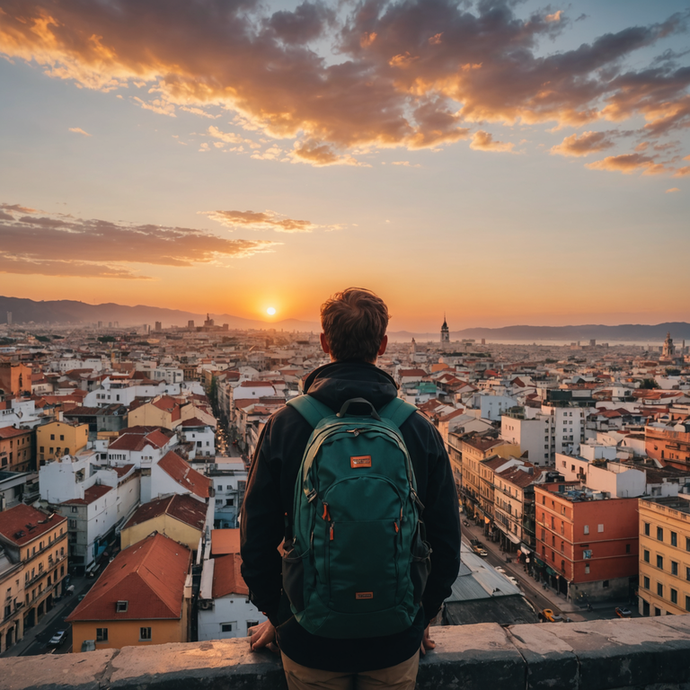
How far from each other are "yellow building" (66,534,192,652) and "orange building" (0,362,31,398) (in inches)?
1694

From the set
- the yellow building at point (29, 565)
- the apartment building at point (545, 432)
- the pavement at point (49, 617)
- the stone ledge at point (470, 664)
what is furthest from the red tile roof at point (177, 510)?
the apartment building at point (545, 432)

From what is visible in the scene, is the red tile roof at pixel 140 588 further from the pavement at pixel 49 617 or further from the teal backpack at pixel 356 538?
the teal backpack at pixel 356 538

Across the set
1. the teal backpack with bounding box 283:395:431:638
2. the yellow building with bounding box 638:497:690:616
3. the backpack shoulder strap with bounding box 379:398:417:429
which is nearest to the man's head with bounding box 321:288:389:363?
the backpack shoulder strap with bounding box 379:398:417:429

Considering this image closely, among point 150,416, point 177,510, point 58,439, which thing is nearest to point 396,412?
point 177,510

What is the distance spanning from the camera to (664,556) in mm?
20594

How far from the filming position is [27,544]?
19344mm

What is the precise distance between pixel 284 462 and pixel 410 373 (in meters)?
85.8

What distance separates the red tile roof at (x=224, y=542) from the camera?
65.4 feet

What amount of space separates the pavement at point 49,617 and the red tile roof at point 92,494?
3161 mm

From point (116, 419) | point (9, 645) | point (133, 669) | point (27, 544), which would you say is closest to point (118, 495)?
point (27, 544)

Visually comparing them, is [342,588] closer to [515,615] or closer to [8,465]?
[515,615]

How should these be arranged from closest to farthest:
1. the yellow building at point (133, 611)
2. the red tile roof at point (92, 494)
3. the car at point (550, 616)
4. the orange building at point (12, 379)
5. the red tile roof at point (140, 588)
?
the yellow building at point (133, 611) → the red tile roof at point (140, 588) → the car at point (550, 616) → the red tile roof at point (92, 494) → the orange building at point (12, 379)

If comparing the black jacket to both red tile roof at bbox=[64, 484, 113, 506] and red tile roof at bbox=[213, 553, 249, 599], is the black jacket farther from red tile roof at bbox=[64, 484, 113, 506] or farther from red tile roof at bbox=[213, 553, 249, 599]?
red tile roof at bbox=[64, 484, 113, 506]

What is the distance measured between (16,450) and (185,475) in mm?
13375
